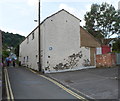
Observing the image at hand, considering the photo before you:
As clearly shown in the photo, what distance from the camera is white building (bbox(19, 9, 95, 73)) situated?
21578mm

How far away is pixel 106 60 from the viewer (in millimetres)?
24359

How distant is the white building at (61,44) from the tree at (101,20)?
22.0 m

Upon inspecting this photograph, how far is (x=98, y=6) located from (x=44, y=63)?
29.2 meters

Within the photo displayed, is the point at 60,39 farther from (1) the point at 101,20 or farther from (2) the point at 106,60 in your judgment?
(1) the point at 101,20

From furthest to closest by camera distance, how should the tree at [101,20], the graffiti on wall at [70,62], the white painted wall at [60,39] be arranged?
the tree at [101,20], the graffiti on wall at [70,62], the white painted wall at [60,39]

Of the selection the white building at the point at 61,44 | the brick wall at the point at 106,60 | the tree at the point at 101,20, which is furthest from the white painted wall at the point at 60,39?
the tree at the point at 101,20

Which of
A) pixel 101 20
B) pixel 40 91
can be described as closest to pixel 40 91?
pixel 40 91

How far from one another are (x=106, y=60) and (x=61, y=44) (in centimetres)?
638

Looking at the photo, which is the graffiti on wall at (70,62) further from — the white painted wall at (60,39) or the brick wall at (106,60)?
the brick wall at (106,60)

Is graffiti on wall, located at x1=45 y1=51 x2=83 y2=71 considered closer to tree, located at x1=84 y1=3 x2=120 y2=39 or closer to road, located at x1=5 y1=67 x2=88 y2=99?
road, located at x1=5 y1=67 x2=88 y2=99

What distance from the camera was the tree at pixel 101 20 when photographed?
144 feet

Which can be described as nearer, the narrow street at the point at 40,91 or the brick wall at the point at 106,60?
the narrow street at the point at 40,91

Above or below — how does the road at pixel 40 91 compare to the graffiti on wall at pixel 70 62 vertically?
below

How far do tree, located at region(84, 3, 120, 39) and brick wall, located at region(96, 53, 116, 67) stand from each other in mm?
20325
